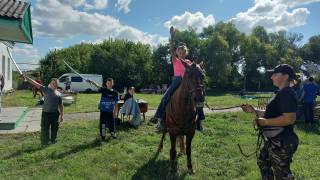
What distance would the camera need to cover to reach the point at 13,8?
586 centimetres

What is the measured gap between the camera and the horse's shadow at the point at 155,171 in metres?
8.45

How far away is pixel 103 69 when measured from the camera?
50344 mm

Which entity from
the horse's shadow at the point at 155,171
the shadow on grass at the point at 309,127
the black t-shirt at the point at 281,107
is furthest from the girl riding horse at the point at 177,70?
the shadow on grass at the point at 309,127

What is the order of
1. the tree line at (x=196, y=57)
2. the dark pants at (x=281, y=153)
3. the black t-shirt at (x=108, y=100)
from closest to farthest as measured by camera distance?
the dark pants at (x=281, y=153), the black t-shirt at (x=108, y=100), the tree line at (x=196, y=57)

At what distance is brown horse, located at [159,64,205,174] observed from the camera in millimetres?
7650

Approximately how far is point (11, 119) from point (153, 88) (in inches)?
1426

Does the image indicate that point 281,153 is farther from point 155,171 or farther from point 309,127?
point 309,127

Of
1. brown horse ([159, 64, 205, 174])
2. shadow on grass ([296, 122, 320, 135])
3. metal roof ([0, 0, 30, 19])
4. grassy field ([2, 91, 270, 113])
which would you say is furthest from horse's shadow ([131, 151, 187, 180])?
grassy field ([2, 91, 270, 113])

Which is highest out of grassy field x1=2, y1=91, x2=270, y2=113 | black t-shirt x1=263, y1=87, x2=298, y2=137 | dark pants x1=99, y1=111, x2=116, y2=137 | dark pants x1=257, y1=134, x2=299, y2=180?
black t-shirt x1=263, y1=87, x2=298, y2=137

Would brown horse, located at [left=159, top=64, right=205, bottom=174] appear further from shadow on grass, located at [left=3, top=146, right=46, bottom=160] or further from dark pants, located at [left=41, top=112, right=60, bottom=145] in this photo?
shadow on grass, located at [left=3, top=146, right=46, bottom=160]

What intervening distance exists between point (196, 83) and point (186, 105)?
0.78 meters

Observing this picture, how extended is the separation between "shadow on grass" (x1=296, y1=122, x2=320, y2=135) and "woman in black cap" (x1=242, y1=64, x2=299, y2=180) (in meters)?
9.60

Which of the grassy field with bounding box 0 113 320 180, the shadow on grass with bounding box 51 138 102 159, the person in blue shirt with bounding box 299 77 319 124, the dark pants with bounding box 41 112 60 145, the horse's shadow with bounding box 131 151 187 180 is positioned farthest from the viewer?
the person in blue shirt with bounding box 299 77 319 124

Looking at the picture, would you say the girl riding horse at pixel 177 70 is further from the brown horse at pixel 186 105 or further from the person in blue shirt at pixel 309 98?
the person in blue shirt at pixel 309 98
